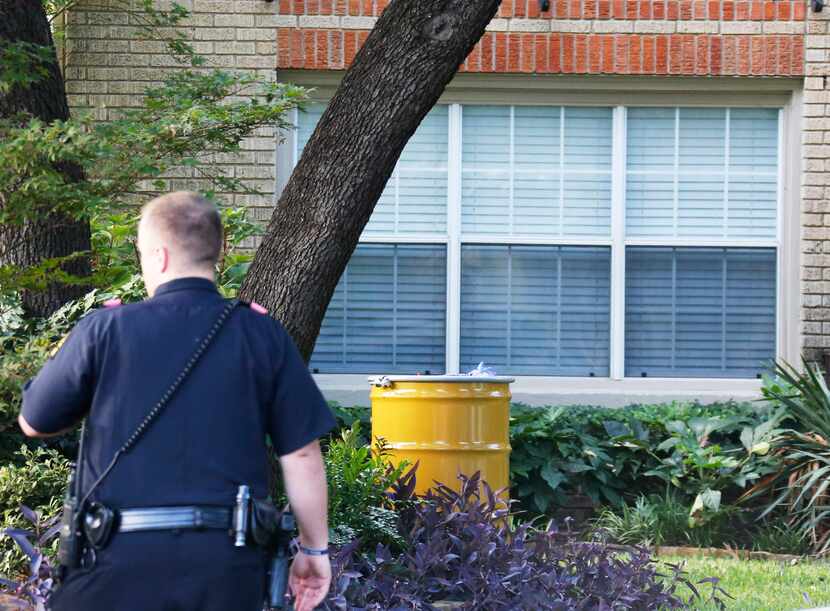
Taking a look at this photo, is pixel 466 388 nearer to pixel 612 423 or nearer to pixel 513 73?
pixel 612 423

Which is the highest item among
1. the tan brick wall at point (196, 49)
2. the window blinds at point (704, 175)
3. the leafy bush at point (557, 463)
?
the tan brick wall at point (196, 49)

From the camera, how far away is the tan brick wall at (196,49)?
9164 millimetres

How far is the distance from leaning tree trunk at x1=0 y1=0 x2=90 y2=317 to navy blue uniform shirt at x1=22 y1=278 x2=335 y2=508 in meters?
3.61

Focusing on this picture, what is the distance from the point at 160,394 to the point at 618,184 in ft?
22.2

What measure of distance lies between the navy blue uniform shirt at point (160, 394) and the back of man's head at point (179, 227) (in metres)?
0.06

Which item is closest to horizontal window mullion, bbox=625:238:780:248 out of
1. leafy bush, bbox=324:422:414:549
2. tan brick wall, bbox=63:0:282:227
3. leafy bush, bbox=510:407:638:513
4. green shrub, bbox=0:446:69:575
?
leafy bush, bbox=510:407:638:513

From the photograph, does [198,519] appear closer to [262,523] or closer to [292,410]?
[262,523]

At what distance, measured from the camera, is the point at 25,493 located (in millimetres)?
5539

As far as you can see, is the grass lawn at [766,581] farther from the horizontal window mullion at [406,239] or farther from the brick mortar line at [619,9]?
the brick mortar line at [619,9]

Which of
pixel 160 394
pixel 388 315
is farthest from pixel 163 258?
pixel 388 315

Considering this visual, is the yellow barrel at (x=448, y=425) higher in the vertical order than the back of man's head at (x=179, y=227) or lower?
lower

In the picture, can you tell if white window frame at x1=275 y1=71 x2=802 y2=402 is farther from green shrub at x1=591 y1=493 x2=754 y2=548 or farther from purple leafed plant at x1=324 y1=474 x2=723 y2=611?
purple leafed plant at x1=324 y1=474 x2=723 y2=611

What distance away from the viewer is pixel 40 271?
5645 millimetres

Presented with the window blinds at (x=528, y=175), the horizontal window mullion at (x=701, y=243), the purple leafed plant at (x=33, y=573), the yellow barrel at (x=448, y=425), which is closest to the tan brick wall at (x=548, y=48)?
the horizontal window mullion at (x=701, y=243)
